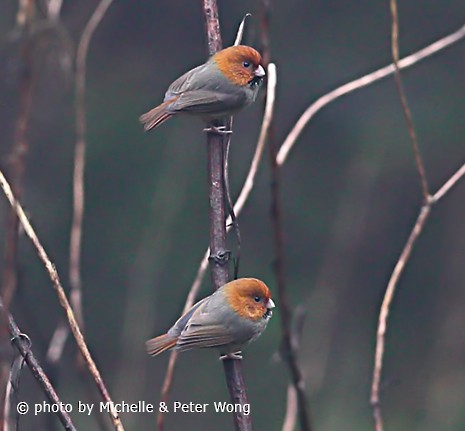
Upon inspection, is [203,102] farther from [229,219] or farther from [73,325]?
[73,325]

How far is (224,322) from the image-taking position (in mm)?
2326

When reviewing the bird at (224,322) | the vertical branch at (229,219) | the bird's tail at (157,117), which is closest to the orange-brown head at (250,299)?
the bird at (224,322)

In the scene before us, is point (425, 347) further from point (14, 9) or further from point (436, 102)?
point (14, 9)

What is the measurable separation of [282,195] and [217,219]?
612cm

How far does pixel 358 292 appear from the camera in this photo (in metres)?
7.63

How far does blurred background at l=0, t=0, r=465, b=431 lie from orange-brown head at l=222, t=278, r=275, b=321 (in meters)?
4.25

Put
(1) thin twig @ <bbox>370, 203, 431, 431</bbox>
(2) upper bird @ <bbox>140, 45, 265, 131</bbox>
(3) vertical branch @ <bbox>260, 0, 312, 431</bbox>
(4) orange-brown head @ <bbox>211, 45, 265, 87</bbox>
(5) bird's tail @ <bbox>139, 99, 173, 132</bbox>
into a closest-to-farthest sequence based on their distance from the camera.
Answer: (3) vertical branch @ <bbox>260, 0, 312, 431</bbox>, (1) thin twig @ <bbox>370, 203, 431, 431</bbox>, (4) orange-brown head @ <bbox>211, 45, 265, 87</bbox>, (2) upper bird @ <bbox>140, 45, 265, 131</bbox>, (5) bird's tail @ <bbox>139, 99, 173, 132</bbox>

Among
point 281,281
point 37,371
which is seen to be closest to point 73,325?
point 37,371

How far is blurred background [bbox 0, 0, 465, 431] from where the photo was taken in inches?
274

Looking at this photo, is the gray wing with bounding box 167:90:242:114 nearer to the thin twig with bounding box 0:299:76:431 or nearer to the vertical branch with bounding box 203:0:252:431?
the vertical branch with bounding box 203:0:252:431

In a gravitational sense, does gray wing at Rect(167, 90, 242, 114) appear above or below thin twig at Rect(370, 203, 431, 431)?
above

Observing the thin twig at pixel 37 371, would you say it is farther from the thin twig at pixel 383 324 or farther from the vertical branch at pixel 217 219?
the thin twig at pixel 383 324

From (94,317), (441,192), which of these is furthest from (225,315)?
(94,317)

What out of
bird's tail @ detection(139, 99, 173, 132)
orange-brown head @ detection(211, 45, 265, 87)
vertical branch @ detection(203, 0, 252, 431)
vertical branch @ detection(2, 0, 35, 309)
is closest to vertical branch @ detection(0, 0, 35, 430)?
vertical branch @ detection(2, 0, 35, 309)
